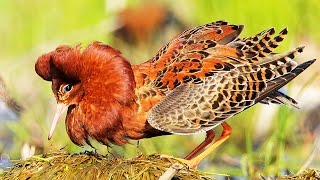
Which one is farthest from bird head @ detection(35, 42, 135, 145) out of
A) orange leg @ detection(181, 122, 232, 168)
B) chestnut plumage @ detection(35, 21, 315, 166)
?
orange leg @ detection(181, 122, 232, 168)

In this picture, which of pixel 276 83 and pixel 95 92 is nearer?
pixel 95 92

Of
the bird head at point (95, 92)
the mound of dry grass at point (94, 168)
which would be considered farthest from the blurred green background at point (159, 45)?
the mound of dry grass at point (94, 168)

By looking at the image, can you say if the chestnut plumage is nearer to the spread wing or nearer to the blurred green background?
the spread wing

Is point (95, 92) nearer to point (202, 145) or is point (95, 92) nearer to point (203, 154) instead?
point (203, 154)

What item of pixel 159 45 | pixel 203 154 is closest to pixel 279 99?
pixel 203 154

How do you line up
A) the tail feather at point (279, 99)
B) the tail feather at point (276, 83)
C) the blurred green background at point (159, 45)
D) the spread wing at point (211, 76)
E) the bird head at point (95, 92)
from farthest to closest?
the blurred green background at point (159, 45) < the tail feather at point (279, 99) < the tail feather at point (276, 83) < the spread wing at point (211, 76) < the bird head at point (95, 92)

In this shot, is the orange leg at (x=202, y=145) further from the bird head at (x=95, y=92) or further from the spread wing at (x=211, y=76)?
the bird head at (x=95, y=92)
